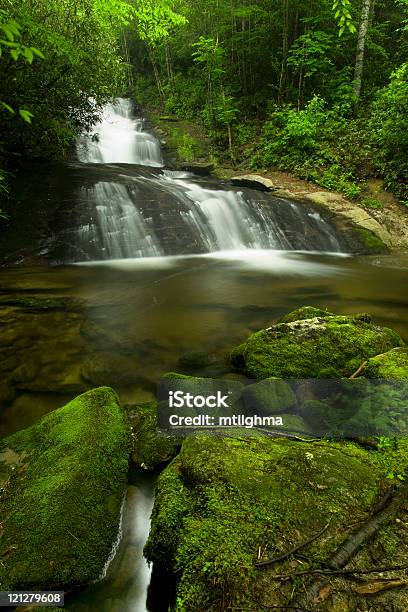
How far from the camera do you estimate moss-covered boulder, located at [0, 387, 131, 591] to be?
1790 mm

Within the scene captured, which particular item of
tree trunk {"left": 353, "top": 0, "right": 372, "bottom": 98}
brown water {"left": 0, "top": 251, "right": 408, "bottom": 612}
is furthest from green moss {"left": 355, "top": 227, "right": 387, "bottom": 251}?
tree trunk {"left": 353, "top": 0, "right": 372, "bottom": 98}

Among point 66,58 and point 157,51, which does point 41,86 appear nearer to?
point 66,58

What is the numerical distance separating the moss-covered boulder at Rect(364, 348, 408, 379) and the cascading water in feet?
26.0

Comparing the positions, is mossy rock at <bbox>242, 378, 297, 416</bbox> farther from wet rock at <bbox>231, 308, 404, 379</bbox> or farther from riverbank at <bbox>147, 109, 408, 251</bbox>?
riverbank at <bbox>147, 109, 408, 251</bbox>

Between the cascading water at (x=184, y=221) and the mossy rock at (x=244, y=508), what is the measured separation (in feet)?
27.9

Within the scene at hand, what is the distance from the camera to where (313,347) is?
11.9 feet

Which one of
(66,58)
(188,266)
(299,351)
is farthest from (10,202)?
(299,351)

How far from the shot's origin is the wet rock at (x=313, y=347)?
3.50m

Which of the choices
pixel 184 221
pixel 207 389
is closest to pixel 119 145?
pixel 184 221

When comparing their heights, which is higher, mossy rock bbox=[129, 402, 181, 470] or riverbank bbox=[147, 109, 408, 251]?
riverbank bbox=[147, 109, 408, 251]

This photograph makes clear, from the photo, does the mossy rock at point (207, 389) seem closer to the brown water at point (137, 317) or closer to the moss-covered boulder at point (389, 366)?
the brown water at point (137, 317)

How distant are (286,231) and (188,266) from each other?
413cm

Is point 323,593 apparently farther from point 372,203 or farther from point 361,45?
point 361,45

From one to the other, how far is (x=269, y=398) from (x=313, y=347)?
1.03m
